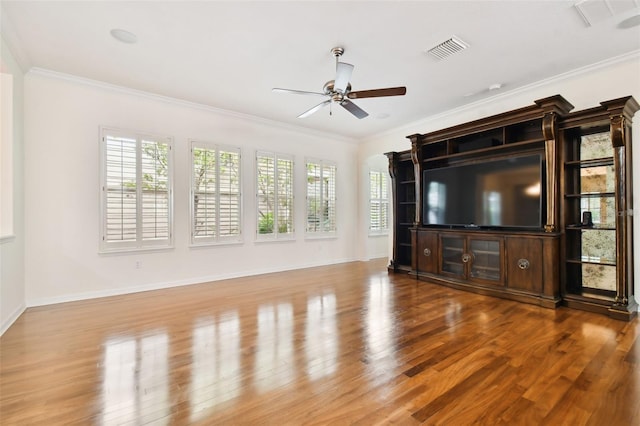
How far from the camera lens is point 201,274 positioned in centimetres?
528

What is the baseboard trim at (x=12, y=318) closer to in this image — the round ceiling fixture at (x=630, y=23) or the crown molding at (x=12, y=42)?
the crown molding at (x=12, y=42)

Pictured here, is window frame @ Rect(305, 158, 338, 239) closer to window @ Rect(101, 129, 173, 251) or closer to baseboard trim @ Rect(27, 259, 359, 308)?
baseboard trim @ Rect(27, 259, 359, 308)

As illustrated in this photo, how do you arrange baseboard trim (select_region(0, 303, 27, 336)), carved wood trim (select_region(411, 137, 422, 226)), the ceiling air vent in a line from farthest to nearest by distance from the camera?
carved wood trim (select_region(411, 137, 422, 226)), the ceiling air vent, baseboard trim (select_region(0, 303, 27, 336))

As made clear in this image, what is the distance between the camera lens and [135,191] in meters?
4.64

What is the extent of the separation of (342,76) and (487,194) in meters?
2.84

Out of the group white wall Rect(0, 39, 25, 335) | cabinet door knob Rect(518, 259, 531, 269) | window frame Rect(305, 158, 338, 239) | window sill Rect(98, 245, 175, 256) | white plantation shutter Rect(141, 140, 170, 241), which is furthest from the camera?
window frame Rect(305, 158, 338, 239)

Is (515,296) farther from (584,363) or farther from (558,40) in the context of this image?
(558,40)

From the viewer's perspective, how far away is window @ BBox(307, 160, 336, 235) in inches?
266

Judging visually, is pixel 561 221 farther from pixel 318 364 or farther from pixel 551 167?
pixel 318 364

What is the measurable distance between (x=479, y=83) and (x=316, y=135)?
11.2 feet

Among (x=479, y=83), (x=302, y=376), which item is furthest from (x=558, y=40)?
(x=302, y=376)

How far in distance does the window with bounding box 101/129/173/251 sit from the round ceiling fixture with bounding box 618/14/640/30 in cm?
587

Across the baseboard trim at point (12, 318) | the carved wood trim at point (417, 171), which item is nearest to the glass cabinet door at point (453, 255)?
the carved wood trim at point (417, 171)

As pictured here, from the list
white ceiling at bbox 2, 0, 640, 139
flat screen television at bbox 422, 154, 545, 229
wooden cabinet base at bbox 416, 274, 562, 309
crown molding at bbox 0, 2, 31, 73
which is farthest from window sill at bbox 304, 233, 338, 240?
crown molding at bbox 0, 2, 31, 73
